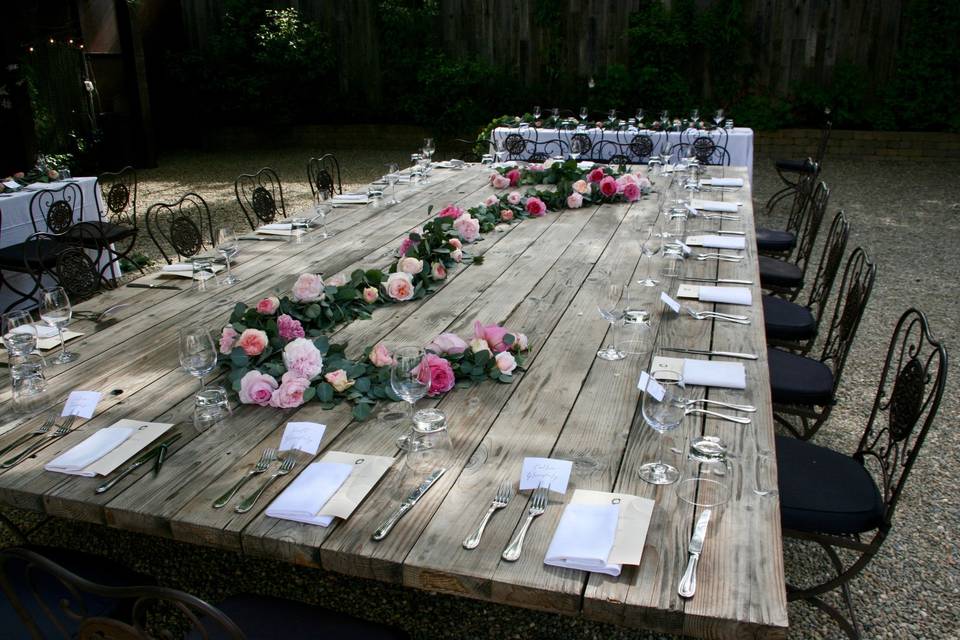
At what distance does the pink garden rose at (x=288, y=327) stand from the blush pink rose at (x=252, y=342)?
10 cm

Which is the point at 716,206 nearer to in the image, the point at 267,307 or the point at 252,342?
the point at 267,307

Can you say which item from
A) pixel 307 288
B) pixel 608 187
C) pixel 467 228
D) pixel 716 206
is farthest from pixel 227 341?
pixel 716 206

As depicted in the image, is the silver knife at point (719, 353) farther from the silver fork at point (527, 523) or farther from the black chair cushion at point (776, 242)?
the black chair cushion at point (776, 242)

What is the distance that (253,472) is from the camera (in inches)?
73.6

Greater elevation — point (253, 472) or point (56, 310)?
point (56, 310)

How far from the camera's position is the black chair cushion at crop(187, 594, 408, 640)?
5.91 feet

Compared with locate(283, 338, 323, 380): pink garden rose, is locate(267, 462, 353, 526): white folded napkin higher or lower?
lower

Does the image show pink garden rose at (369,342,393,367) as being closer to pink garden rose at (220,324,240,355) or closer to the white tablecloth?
pink garden rose at (220,324,240,355)

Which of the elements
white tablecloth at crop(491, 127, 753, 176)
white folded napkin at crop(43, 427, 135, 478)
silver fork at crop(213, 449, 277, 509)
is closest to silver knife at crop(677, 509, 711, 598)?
silver fork at crop(213, 449, 277, 509)

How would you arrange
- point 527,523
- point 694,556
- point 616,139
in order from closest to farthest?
point 694,556, point 527,523, point 616,139

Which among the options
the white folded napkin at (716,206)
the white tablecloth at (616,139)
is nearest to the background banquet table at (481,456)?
the white folded napkin at (716,206)

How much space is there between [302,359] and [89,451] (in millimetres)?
614

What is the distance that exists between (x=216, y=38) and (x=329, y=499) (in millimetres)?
12213

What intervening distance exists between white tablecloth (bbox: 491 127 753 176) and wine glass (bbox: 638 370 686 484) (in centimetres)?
626
